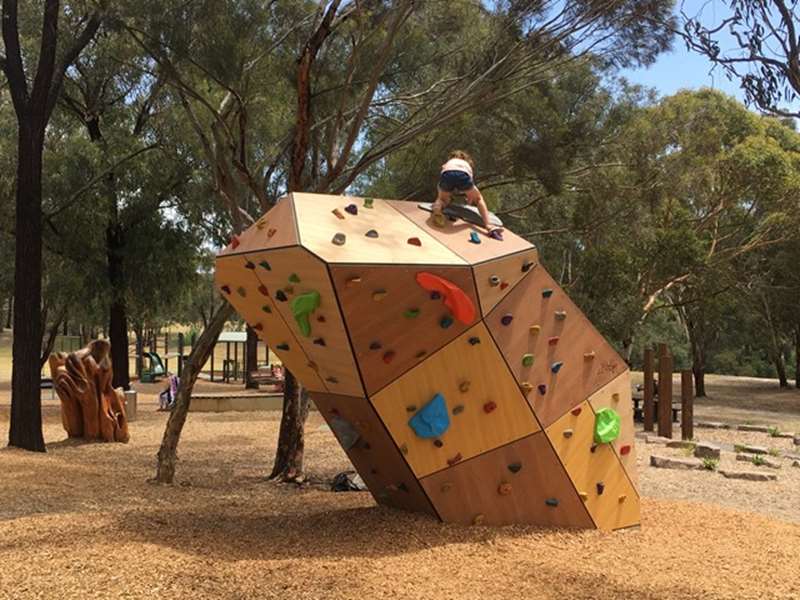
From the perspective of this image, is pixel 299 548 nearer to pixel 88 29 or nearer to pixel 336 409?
pixel 336 409

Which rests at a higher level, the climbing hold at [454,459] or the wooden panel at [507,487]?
the climbing hold at [454,459]

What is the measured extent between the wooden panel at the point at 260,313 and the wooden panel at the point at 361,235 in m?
0.57

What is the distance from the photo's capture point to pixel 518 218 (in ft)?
65.7

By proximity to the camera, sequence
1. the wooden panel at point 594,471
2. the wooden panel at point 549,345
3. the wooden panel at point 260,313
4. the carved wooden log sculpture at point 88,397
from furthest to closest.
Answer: the carved wooden log sculpture at point 88,397 → the wooden panel at point 594,471 → the wooden panel at point 549,345 → the wooden panel at point 260,313

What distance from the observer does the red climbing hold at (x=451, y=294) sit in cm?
538

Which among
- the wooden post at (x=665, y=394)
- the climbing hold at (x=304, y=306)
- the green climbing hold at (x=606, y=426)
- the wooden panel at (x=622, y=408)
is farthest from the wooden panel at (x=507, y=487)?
the wooden post at (x=665, y=394)

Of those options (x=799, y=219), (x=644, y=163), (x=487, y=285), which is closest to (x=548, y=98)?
(x=644, y=163)

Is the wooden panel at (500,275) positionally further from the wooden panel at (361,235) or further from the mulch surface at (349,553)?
the mulch surface at (349,553)

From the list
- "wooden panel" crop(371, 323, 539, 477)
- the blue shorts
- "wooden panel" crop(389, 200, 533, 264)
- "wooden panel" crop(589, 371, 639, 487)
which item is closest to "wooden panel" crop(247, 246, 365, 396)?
"wooden panel" crop(371, 323, 539, 477)

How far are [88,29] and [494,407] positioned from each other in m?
9.31

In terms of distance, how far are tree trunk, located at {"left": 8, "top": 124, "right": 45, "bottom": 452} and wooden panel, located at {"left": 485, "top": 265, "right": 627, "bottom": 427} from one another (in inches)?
325

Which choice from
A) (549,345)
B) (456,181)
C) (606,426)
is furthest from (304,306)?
(606,426)

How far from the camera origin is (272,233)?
17.7ft

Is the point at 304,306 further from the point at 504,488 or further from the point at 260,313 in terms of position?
the point at 504,488
